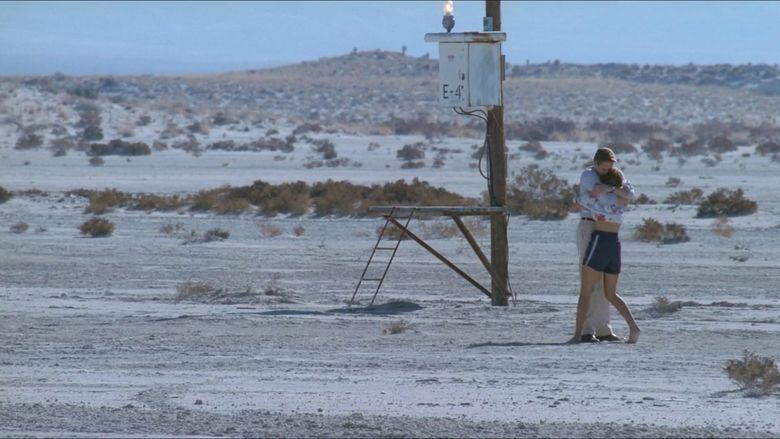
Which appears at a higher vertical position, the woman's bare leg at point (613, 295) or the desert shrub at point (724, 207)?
the woman's bare leg at point (613, 295)

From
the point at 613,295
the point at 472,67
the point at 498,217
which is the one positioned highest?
the point at 472,67

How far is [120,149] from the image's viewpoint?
Result: 53.0 metres

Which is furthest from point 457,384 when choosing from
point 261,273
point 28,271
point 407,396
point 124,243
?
point 124,243

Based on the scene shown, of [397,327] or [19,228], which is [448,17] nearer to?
[397,327]

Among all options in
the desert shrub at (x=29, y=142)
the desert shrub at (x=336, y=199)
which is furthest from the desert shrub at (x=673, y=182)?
the desert shrub at (x=29, y=142)

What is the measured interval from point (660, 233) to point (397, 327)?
11.4 m

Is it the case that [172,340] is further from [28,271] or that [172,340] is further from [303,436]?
[28,271]

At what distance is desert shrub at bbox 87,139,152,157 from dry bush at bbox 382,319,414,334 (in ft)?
129

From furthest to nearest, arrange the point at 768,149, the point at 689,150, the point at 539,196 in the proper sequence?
the point at 689,150, the point at 768,149, the point at 539,196

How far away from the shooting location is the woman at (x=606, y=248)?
12695 mm

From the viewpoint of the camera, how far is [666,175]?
42.8m

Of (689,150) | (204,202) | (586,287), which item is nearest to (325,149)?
(689,150)

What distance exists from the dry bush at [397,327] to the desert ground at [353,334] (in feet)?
0.10

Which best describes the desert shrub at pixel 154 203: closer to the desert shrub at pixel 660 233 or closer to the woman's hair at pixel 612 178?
the desert shrub at pixel 660 233
